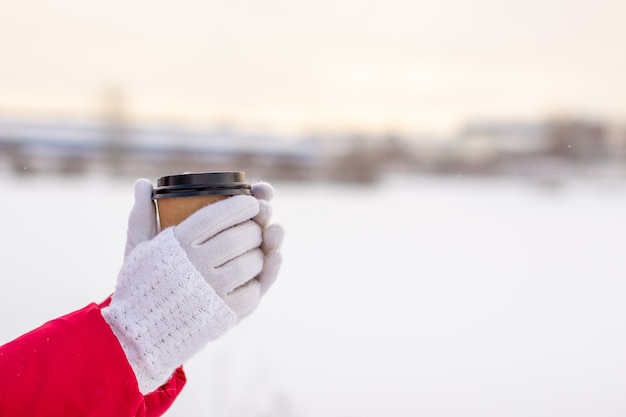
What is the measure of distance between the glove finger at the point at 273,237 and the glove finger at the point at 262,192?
60mm

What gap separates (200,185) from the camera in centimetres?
77

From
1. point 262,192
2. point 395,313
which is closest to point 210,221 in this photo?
point 262,192

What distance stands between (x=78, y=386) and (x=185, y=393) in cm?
170

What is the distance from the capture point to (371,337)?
10.1 ft

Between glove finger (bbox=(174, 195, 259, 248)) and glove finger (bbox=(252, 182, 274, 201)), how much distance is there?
10 centimetres

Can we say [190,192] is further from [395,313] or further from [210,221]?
[395,313]

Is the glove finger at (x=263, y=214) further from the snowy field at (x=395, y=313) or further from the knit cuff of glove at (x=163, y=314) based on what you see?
the snowy field at (x=395, y=313)

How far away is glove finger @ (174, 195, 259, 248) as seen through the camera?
729mm

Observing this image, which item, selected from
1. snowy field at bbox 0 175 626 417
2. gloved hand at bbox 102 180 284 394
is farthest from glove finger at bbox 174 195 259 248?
snowy field at bbox 0 175 626 417

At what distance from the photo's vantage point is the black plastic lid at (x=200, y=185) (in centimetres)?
76

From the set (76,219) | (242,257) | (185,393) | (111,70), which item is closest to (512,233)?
(76,219)

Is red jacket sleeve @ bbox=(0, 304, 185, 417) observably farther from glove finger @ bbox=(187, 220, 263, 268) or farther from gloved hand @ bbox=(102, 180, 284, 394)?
glove finger @ bbox=(187, 220, 263, 268)

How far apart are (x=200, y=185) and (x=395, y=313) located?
9.46ft

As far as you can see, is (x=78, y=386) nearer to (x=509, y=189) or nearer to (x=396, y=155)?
(x=509, y=189)
